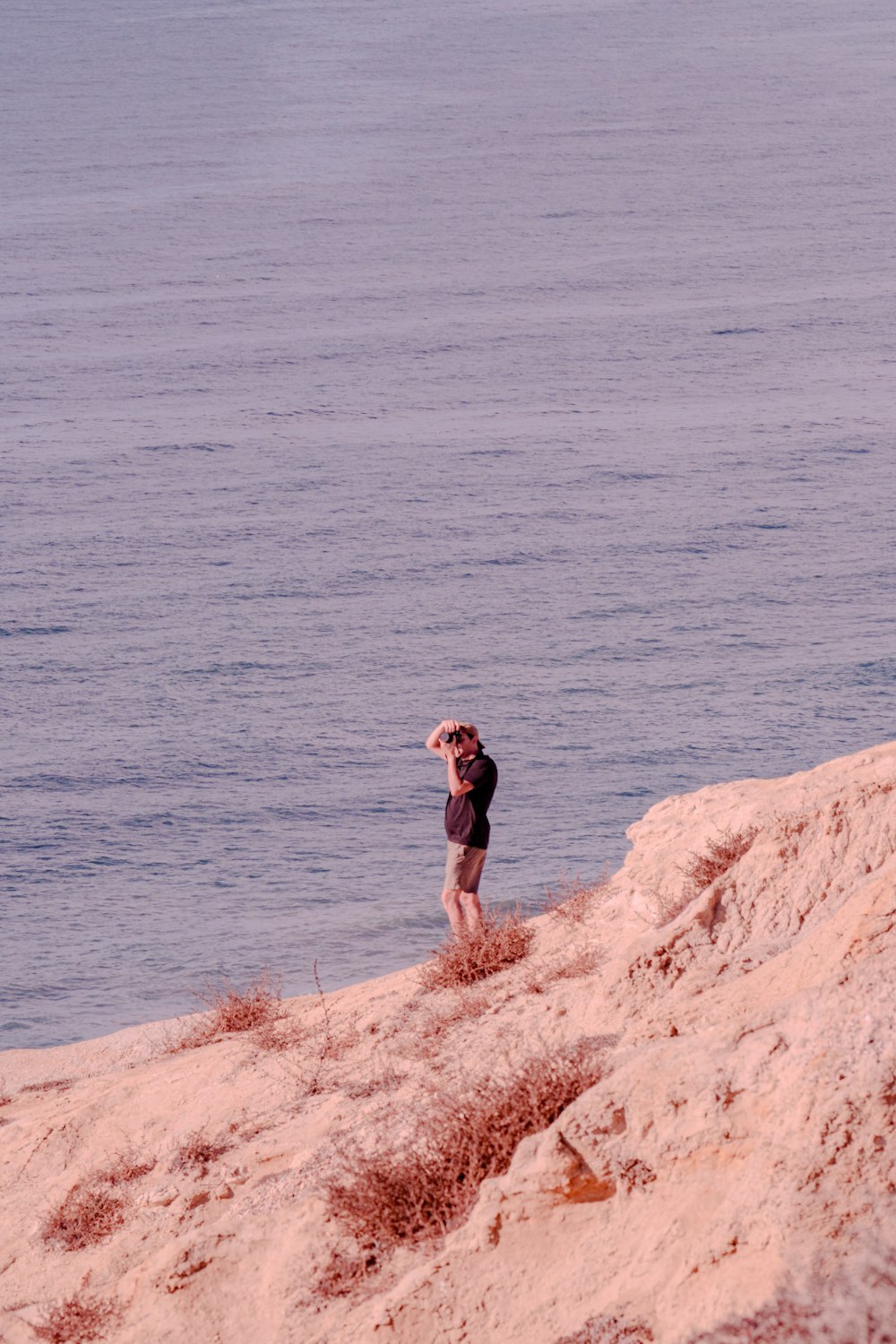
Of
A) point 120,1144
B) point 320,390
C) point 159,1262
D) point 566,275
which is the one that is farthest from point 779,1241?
point 566,275

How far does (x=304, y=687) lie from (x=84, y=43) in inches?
816

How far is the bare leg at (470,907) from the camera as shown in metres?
6.87

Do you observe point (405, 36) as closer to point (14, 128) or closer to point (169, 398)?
point (14, 128)

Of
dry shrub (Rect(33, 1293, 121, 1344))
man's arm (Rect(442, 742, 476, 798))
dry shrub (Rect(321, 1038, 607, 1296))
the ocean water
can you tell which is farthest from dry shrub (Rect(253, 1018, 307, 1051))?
the ocean water

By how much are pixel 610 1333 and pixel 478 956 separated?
3.46m

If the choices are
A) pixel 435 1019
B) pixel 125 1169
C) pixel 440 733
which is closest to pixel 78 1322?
pixel 125 1169

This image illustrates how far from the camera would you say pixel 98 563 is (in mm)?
19844

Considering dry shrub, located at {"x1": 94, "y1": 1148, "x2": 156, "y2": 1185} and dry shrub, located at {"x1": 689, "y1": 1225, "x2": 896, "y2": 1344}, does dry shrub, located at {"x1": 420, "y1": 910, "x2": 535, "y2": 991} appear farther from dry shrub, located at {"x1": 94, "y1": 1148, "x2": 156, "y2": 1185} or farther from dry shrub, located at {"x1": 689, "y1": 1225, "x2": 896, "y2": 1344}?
dry shrub, located at {"x1": 689, "y1": 1225, "x2": 896, "y2": 1344}

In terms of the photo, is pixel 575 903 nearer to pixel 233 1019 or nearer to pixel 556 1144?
pixel 233 1019

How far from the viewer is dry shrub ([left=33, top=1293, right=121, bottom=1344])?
4145 millimetres

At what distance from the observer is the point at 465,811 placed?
682 cm

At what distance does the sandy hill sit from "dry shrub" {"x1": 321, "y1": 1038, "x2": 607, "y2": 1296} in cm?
1

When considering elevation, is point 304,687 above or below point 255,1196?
below

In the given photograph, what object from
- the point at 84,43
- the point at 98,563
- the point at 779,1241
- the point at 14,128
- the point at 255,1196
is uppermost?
the point at 84,43
